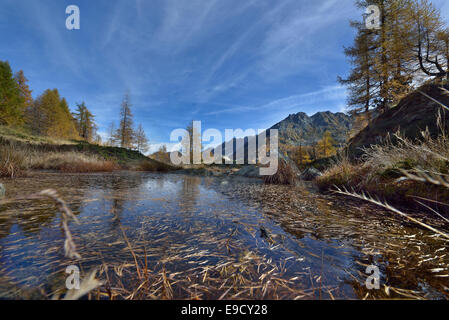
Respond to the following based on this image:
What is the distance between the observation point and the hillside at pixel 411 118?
6.61 meters

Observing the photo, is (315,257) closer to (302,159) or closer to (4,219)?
(4,219)

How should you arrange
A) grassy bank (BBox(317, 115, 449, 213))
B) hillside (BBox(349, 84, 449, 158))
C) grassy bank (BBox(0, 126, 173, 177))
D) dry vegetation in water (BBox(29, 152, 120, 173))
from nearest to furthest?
1. grassy bank (BBox(317, 115, 449, 213))
2. grassy bank (BBox(0, 126, 173, 177))
3. hillside (BBox(349, 84, 449, 158))
4. dry vegetation in water (BBox(29, 152, 120, 173))

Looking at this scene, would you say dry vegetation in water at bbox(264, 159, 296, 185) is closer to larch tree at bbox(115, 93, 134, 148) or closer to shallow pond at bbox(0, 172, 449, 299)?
shallow pond at bbox(0, 172, 449, 299)

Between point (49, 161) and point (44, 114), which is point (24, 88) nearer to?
point (44, 114)

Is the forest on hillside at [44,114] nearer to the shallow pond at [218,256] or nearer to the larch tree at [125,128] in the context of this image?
the larch tree at [125,128]

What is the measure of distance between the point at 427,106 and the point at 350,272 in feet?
35.3

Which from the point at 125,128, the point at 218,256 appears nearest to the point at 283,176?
the point at 218,256

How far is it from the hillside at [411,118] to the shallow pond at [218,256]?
5.99m

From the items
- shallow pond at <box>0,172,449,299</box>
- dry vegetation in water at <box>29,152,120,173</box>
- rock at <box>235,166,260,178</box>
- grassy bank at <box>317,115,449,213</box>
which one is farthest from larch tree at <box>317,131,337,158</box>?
dry vegetation in water at <box>29,152,120,173</box>

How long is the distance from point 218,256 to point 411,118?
36.4ft

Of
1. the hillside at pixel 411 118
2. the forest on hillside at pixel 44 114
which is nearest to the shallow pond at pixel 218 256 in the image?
the hillside at pixel 411 118

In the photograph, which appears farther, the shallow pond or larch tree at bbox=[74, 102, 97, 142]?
larch tree at bbox=[74, 102, 97, 142]

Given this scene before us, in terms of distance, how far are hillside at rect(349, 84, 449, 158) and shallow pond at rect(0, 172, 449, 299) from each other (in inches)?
236

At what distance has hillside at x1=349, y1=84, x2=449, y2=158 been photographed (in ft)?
21.7
